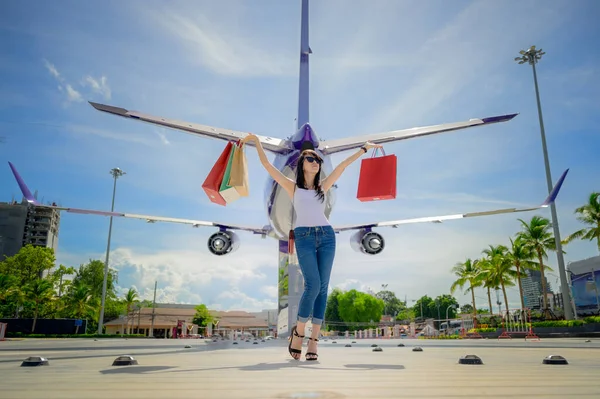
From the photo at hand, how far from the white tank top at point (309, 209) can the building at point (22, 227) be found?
97558mm

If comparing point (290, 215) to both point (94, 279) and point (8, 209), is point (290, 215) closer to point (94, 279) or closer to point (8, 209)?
point (94, 279)

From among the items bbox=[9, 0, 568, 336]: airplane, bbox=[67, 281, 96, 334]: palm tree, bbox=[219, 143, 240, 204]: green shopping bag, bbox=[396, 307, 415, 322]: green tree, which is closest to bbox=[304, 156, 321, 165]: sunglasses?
bbox=[219, 143, 240, 204]: green shopping bag

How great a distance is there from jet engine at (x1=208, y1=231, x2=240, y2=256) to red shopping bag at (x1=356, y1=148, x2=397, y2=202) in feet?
34.2

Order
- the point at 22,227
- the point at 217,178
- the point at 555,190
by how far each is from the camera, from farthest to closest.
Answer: the point at 22,227, the point at 555,190, the point at 217,178

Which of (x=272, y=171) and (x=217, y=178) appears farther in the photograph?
(x=217, y=178)

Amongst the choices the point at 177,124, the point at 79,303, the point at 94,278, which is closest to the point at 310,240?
the point at 177,124

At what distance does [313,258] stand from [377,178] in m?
1.72

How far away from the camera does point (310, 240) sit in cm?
459

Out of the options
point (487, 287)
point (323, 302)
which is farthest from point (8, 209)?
point (323, 302)

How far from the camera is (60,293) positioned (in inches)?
2795

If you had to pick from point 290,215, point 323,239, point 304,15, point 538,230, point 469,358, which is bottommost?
point 469,358

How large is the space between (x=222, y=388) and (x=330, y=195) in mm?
11451

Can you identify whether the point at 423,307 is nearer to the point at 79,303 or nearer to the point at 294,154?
the point at 79,303

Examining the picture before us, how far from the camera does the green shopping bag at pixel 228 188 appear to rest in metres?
5.20
